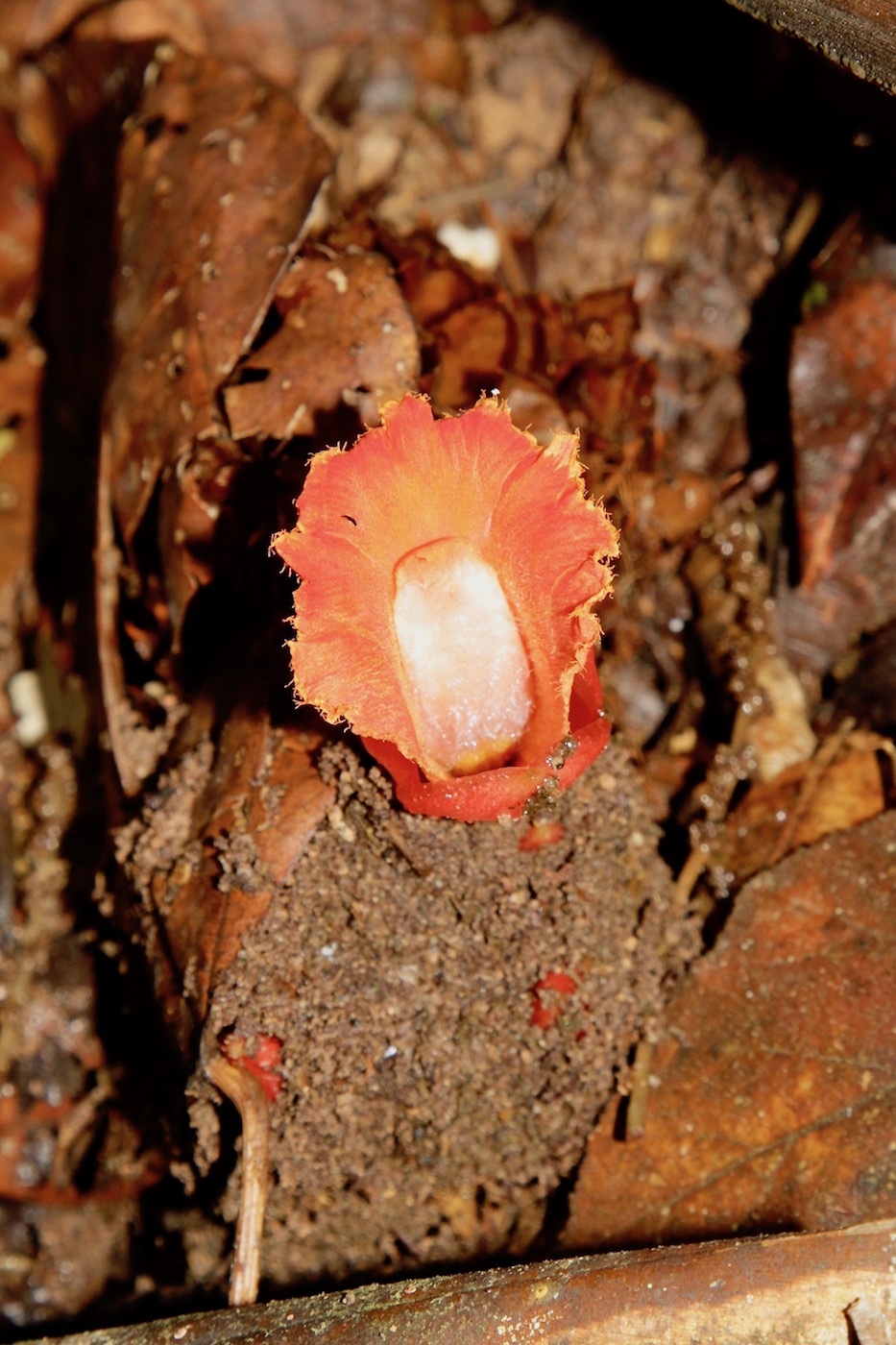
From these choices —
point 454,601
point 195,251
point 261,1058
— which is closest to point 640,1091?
point 261,1058

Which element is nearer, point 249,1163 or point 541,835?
point 249,1163

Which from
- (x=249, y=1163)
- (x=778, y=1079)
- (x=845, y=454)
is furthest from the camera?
(x=845, y=454)

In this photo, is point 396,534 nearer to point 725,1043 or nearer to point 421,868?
point 421,868

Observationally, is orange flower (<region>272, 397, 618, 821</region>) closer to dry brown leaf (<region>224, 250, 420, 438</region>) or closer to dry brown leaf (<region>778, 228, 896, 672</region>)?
dry brown leaf (<region>224, 250, 420, 438</region>)

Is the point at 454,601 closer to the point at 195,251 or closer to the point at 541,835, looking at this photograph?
the point at 541,835

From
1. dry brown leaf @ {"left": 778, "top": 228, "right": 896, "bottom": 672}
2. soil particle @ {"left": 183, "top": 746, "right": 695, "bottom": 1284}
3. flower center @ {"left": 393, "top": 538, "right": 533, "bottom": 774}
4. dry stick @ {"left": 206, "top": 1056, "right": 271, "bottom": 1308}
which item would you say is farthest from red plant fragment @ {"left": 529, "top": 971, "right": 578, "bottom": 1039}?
dry brown leaf @ {"left": 778, "top": 228, "right": 896, "bottom": 672}

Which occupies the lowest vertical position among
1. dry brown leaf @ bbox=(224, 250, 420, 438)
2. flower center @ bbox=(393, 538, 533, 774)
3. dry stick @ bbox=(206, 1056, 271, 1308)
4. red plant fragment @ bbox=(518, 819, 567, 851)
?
dry stick @ bbox=(206, 1056, 271, 1308)
